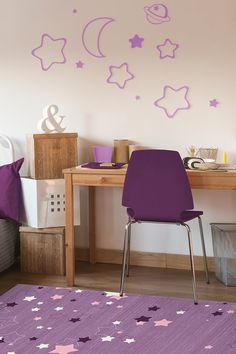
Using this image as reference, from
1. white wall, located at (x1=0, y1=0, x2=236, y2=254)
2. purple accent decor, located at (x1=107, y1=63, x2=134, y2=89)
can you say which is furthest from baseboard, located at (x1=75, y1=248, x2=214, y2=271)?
purple accent decor, located at (x1=107, y1=63, x2=134, y2=89)

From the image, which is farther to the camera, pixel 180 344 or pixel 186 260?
pixel 186 260

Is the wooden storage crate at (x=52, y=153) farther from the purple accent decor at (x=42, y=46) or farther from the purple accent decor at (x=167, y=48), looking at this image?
the purple accent decor at (x=167, y=48)

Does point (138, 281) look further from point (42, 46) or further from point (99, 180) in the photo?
point (42, 46)

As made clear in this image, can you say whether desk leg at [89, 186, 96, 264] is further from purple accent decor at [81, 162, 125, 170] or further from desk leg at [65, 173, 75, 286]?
desk leg at [65, 173, 75, 286]

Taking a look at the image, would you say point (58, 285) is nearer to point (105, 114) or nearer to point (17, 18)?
point (105, 114)

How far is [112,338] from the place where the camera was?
2.53 meters

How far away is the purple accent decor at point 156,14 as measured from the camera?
351 centimetres

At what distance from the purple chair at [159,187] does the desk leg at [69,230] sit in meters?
0.43

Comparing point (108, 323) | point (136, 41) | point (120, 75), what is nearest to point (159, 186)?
point (108, 323)

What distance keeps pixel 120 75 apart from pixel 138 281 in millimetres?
1417

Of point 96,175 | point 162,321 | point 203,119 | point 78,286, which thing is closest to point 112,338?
point 162,321

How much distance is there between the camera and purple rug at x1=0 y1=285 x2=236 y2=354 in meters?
2.44

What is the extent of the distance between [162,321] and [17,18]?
2.41 metres

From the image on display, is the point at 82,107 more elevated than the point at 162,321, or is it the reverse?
the point at 82,107
